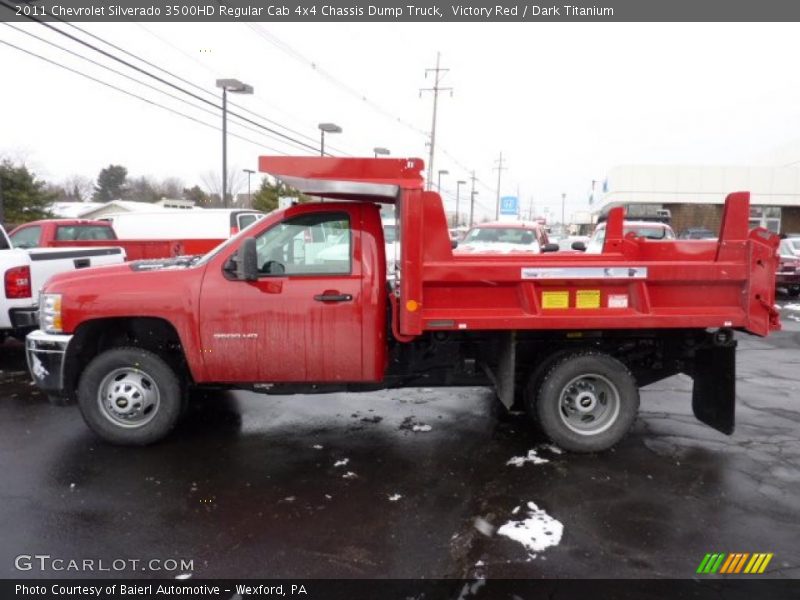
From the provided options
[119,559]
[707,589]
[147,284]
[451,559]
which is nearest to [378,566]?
[451,559]

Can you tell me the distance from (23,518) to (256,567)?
1745mm

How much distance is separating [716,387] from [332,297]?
133 inches

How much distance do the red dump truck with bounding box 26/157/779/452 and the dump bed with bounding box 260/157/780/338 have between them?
1cm

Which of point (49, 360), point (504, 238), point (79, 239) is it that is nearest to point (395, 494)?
point (49, 360)

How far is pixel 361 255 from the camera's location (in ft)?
16.2

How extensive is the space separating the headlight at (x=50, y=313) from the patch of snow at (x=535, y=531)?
3.91 metres

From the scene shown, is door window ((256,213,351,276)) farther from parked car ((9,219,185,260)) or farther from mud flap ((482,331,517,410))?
parked car ((9,219,185,260))

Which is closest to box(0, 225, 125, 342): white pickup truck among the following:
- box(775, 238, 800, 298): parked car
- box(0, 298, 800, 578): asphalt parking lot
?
box(0, 298, 800, 578): asphalt parking lot

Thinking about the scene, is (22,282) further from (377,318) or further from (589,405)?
Result: (589,405)

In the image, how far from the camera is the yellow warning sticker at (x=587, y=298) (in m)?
4.74

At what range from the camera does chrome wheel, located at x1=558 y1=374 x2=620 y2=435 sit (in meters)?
5.02

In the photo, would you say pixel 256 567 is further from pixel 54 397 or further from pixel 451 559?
pixel 54 397

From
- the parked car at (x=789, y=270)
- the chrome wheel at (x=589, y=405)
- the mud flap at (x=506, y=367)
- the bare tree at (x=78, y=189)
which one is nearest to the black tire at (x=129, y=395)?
the mud flap at (x=506, y=367)

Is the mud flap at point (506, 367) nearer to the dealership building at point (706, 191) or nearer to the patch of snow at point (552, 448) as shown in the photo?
the patch of snow at point (552, 448)
